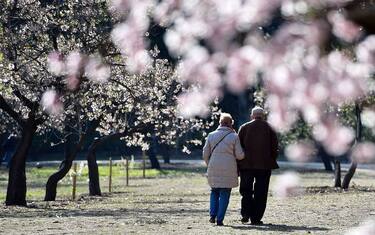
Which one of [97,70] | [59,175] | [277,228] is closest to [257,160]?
[277,228]

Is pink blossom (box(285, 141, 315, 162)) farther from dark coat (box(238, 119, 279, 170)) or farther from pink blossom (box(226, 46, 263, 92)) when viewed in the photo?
dark coat (box(238, 119, 279, 170))

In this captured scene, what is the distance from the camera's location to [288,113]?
6051mm

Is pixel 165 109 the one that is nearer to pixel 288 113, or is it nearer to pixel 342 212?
pixel 342 212

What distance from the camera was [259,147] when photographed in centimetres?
1689

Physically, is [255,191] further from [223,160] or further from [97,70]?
[97,70]

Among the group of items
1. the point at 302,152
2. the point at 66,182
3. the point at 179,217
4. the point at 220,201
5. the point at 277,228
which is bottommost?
the point at 277,228

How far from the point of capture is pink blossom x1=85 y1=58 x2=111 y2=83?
2295 cm

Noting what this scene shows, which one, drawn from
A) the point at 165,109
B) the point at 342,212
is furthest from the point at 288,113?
the point at 165,109

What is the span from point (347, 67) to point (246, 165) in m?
11.3

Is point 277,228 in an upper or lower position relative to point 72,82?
lower

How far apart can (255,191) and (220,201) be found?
0.71 meters

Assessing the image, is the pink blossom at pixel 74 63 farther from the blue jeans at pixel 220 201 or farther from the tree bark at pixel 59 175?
the blue jeans at pixel 220 201

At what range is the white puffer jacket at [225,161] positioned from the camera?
16.7 m

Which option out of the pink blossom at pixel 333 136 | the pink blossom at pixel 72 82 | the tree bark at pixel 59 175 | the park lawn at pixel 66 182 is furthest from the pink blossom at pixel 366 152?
the park lawn at pixel 66 182
